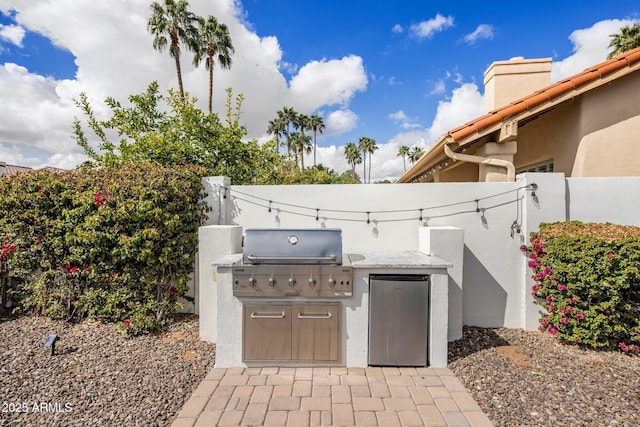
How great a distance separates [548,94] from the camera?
571 cm

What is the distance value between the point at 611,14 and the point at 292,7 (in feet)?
29.2

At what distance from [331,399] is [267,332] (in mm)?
1192

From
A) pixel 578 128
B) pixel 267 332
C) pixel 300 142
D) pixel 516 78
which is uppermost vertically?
pixel 300 142

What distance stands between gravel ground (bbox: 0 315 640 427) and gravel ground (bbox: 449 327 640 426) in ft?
0.04

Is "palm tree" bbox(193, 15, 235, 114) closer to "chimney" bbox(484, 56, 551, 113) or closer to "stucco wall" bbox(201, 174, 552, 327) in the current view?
"stucco wall" bbox(201, 174, 552, 327)

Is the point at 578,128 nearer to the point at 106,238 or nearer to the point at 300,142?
the point at 106,238

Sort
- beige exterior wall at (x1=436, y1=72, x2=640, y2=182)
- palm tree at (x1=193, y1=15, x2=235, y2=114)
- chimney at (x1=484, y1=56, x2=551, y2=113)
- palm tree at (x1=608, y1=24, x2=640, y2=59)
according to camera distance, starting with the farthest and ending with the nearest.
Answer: palm tree at (x1=193, y1=15, x2=235, y2=114) < palm tree at (x1=608, y1=24, x2=640, y2=59) < chimney at (x1=484, y1=56, x2=551, y2=113) < beige exterior wall at (x1=436, y1=72, x2=640, y2=182)

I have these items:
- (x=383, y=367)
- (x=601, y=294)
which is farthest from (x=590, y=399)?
(x=383, y=367)

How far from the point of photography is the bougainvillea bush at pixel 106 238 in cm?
480

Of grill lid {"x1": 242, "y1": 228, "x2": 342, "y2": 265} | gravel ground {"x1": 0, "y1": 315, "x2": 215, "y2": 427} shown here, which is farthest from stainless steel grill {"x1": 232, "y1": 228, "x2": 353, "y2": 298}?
gravel ground {"x1": 0, "y1": 315, "x2": 215, "y2": 427}

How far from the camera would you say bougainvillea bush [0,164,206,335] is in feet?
15.7

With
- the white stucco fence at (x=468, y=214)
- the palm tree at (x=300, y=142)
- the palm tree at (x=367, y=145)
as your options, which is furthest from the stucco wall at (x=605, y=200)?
the palm tree at (x=367, y=145)

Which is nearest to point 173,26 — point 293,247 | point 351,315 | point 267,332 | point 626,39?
point 293,247

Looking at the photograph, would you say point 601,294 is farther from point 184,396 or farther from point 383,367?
point 184,396
